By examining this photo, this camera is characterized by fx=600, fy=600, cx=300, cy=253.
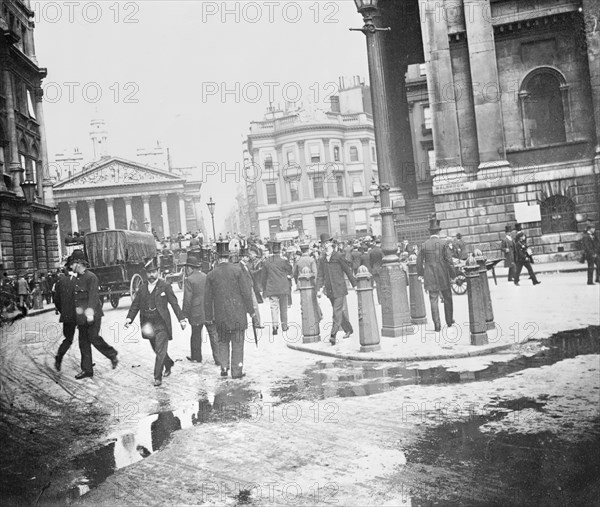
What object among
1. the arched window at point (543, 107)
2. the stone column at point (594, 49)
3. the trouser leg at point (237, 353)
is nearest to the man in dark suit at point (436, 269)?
the arched window at point (543, 107)

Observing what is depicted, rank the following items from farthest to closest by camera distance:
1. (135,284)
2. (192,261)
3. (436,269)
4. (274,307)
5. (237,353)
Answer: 1. (274,307)
2. (436,269)
3. (237,353)
4. (192,261)
5. (135,284)

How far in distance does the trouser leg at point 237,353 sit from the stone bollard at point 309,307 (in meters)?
2.52

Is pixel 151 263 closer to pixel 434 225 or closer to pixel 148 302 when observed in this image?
pixel 148 302

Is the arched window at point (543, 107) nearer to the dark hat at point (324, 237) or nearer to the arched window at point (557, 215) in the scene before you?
the arched window at point (557, 215)

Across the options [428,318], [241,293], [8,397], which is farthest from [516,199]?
[8,397]

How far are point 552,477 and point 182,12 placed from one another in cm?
428

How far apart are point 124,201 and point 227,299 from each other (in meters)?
1.59

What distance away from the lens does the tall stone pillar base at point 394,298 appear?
8.36m

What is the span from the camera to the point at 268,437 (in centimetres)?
443

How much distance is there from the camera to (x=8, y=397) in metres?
4.05

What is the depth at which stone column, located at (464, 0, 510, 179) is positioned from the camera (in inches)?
181

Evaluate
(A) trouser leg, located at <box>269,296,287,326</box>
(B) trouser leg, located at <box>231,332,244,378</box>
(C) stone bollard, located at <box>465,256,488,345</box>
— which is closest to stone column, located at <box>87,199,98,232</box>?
(B) trouser leg, located at <box>231,332,244,378</box>

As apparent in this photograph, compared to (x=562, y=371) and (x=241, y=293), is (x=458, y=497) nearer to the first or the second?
(x=562, y=371)

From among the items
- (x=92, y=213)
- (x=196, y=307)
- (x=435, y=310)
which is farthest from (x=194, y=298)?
(x=435, y=310)
